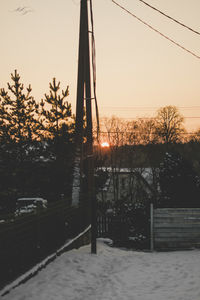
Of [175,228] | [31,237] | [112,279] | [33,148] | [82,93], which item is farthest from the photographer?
[33,148]

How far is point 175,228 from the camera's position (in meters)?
13.1

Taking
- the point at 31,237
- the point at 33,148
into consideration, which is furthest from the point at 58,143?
the point at 31,237

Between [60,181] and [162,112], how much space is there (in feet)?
129

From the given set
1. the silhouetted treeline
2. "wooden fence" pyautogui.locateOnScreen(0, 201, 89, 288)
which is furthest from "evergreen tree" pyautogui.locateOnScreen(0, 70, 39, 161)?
"wooden fence" pyautogui.locateOnScreen(0, 201, 89, 288)

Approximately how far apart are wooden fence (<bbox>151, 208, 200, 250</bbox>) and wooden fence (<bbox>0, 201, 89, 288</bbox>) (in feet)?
12.8

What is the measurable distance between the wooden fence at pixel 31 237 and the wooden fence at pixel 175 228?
3.90 meters

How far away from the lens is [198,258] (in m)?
10.2

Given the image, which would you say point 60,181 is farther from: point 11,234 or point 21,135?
point 11,234

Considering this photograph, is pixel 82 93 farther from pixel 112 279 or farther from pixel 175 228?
pixel 175 228

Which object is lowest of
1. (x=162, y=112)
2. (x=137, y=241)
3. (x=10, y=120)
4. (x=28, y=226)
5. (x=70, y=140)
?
(x=137, y=241)

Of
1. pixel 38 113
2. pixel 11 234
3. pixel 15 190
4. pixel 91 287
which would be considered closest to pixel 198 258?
pixel 91 287

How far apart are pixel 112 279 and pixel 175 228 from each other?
5941mm

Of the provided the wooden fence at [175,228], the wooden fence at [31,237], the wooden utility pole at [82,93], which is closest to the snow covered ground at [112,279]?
the wooden fence at [31,237]

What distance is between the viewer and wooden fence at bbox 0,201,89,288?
5.98 meters
